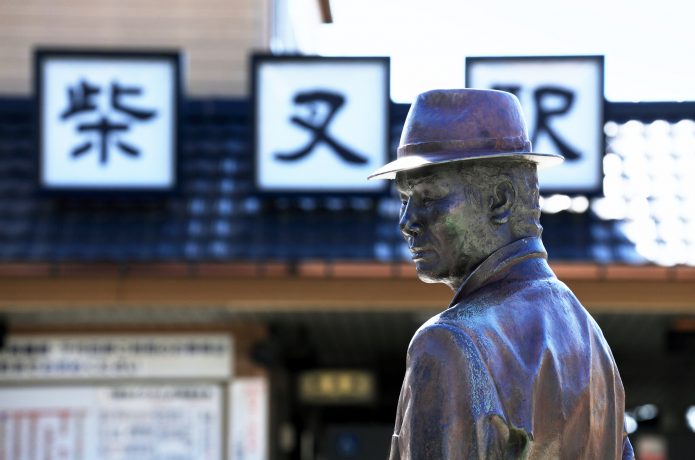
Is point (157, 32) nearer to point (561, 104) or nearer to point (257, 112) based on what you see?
point (257, 112)

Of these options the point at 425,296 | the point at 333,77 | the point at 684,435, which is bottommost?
the point at 684,435

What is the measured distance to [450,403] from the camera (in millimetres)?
3080

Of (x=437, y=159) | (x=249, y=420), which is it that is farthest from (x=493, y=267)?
(x=249, y=420)

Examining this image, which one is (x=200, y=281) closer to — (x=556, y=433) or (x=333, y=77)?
(x=333, y=77)

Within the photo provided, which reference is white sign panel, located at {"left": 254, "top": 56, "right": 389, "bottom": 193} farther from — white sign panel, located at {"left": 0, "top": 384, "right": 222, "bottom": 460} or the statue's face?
the statue's face

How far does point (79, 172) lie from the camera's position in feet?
40.7

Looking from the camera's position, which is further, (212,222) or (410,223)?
(212,222)

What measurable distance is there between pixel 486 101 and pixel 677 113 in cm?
1004

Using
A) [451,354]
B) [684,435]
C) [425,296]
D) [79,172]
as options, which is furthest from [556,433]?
[684,435]

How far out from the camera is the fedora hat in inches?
131

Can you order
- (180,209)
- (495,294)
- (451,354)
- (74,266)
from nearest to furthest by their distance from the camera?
(451,354), (495,294), (74,266), (180,209)

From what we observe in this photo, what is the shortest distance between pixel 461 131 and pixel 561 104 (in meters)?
9.03

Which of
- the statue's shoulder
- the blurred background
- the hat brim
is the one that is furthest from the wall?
the statue's shoulder

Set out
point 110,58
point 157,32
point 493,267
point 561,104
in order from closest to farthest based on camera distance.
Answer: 1. point 493,267
2. point 561,104
3. point 110,58
4. point 157,32
